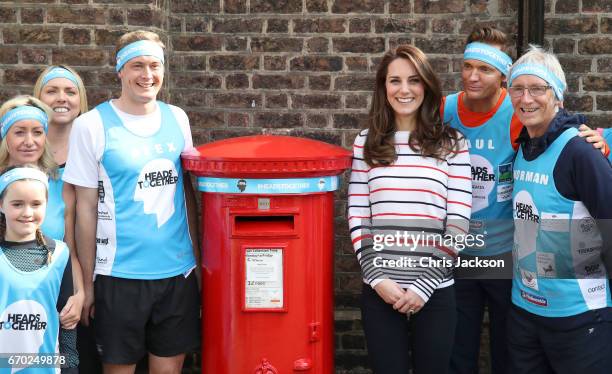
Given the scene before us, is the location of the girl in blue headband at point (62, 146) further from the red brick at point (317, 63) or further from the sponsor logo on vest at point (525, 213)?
the sponsor logo on vest at point (525, 213)

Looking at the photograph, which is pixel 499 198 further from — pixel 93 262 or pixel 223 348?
pixel 93 262

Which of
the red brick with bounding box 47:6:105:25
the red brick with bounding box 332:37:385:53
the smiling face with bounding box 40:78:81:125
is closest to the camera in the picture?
the smiling face with bounding box 40:78:81:125

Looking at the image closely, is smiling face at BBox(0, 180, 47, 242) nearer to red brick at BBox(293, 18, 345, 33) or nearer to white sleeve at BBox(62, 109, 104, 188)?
white sleeve at BBox(62, 109, 104, 188)

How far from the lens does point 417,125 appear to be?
10.4ft

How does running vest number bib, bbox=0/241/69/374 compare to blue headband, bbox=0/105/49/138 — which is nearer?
running vest number bib, bbox=0/241/69/374

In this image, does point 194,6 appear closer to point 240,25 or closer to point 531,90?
point 240,25

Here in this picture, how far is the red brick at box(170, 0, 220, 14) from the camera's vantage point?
4.37m

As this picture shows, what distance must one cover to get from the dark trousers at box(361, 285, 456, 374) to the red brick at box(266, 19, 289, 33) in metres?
1.89

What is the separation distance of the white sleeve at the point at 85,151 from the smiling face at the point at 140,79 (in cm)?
18

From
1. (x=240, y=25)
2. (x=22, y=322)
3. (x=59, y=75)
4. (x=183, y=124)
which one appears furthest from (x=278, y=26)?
(x=22, y=322)

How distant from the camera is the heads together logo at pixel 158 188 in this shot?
313 centimetres

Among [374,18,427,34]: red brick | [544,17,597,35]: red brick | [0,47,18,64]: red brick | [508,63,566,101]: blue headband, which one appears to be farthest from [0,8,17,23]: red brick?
[544,17,597,35]: red brick

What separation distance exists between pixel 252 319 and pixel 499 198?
1.24 m

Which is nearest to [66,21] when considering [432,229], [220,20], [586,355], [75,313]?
[220,20]
